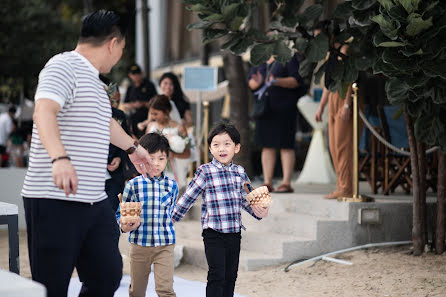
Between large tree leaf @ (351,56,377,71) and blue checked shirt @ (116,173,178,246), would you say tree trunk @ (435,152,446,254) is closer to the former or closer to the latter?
large tree leaf @ (351,56,377,71)

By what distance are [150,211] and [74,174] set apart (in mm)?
1887

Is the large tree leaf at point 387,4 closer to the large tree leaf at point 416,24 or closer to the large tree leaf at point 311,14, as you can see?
the large tree leaf at point 416,24

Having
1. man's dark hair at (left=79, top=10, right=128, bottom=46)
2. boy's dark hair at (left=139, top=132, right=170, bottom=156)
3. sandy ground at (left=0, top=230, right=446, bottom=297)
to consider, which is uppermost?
man's dark hair at (left=79, top=10, right=128, bottom=46)

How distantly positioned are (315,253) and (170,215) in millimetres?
2927

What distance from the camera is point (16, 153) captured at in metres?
19.8

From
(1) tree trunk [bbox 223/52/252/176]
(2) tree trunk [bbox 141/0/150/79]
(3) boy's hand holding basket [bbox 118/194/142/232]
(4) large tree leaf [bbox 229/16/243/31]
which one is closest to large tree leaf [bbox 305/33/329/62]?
(4) large tree leaf [bbox 229/16/243/31]

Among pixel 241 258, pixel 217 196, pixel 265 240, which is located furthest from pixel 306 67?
pixel 217 196

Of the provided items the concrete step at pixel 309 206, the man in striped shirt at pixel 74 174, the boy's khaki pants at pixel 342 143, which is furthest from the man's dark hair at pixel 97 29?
the boy's khaki pants at pixel 342 143

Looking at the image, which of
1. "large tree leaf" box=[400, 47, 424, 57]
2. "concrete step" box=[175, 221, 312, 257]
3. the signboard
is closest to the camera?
"large tree leaf" box=[400, 47, 424, 57]

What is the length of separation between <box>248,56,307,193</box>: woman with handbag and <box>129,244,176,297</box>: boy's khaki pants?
392 centimetres

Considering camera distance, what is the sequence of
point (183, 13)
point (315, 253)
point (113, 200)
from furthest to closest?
point (183, 13) → point (315, 253) → point (113, 200)

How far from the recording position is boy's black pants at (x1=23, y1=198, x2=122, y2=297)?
→ 10.8 ft

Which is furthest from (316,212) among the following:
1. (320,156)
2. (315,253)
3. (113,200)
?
(320,156)

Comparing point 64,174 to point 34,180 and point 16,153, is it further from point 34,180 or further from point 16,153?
point 16,153
